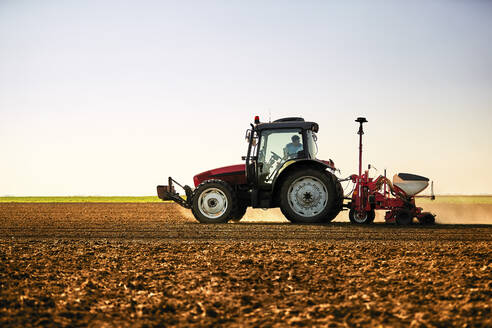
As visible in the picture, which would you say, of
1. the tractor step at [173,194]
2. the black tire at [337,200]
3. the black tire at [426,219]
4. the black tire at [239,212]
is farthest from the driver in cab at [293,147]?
the black tire at [426,219]

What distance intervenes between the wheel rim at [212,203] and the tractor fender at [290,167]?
4.71 feet

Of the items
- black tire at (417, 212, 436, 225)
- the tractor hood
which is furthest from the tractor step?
black tire at (417, 212, 436, 225)

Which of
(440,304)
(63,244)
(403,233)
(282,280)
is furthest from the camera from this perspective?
(403,233)

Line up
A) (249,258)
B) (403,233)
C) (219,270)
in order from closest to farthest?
1. (219,270)
2. (249,258)
3. (403,233)

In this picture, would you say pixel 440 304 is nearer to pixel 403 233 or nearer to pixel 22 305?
pixel 22 305

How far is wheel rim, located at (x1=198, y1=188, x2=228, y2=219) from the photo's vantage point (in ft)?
43.9

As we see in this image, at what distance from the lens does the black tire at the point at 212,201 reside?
519 inches

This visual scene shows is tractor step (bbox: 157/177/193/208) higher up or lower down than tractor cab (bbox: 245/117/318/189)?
lower down

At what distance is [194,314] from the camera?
15.2ft

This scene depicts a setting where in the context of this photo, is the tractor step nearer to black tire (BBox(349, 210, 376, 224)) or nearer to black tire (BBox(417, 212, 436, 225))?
black tire (BBox(349, 210, 376, 224))

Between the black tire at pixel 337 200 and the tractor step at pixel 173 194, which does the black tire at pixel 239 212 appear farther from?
the black tire at pixel 337 200

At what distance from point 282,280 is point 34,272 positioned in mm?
3116

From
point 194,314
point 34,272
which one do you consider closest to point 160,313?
point 194,314

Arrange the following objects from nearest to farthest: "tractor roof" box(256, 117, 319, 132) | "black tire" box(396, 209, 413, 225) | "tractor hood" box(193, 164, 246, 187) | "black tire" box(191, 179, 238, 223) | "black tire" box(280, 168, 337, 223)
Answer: "black tire" box(280, 168, 337, 223) < "tractor roof" box(256, 117, 319, 132) < "black tire" box(396, 209, 413, 225) < "black tire" box(191, 179, 238, 223) < "tractor hood" box(193, 164, 246, 187)
